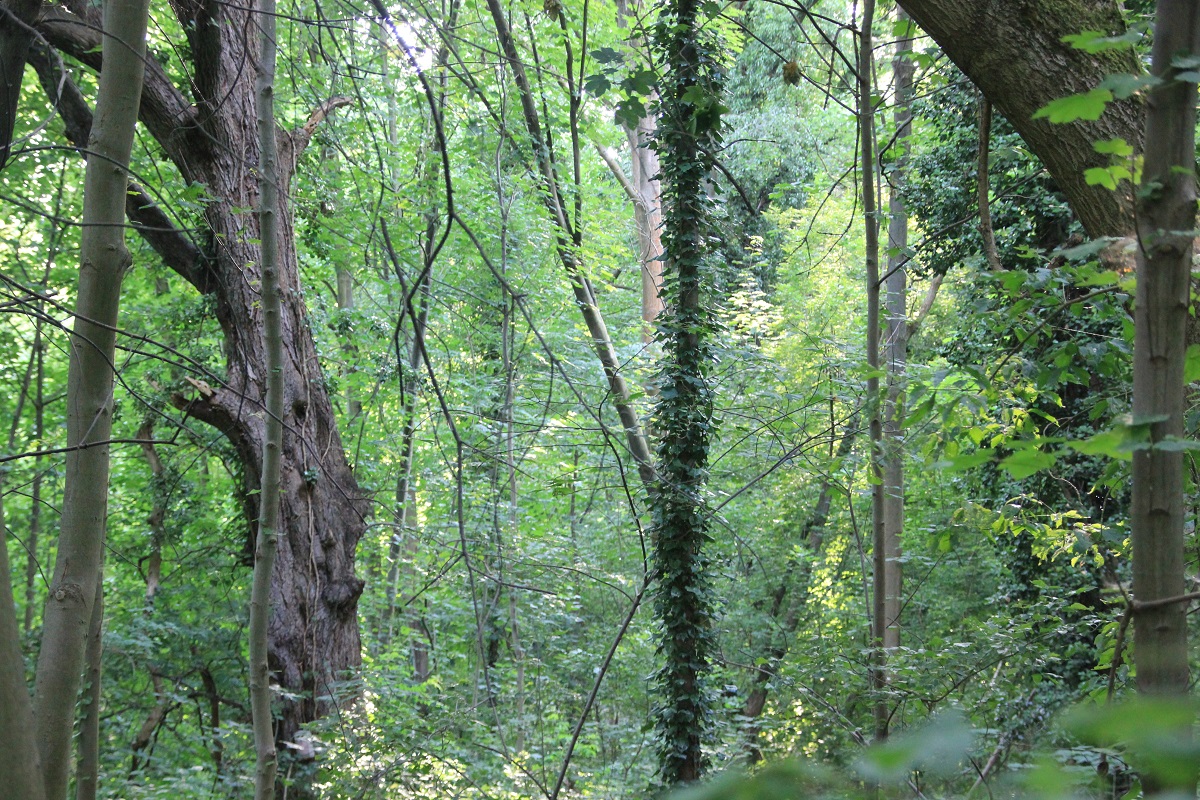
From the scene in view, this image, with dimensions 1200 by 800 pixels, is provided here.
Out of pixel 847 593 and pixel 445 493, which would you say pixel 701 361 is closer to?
pixel 445 493

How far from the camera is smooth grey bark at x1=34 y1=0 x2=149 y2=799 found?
1629 mm

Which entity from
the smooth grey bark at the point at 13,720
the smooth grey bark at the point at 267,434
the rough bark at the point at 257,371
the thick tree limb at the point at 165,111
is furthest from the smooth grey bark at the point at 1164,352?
the thick tree limb at the point at 165,111

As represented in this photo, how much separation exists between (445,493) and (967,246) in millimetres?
5583

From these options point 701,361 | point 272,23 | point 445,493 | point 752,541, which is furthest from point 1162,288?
point 752,541

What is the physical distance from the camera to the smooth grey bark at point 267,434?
2352 mm

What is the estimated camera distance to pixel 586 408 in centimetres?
253

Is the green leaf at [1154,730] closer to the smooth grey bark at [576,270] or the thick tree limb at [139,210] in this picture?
the thick tree limb at [139,210]

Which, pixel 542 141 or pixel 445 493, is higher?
pixel 542 141

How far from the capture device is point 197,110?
5059 millimetres

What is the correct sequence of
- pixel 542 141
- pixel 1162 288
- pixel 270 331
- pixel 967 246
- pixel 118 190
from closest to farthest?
pixel 1162 288
pixel 118 190
pixel 270 331
pixel 542 141
pixel 967 246

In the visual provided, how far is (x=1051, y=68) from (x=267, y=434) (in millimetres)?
2227

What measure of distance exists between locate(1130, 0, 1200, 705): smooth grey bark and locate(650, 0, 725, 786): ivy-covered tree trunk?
401 centimetres

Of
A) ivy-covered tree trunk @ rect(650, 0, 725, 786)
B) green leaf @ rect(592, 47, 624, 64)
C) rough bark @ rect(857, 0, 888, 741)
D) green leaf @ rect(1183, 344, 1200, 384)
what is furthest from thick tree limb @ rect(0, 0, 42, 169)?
ivy-covered tree trunk @ rect(650, 0, 725, 786)

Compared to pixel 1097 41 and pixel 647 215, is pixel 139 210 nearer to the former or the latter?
pixel 1097 41
